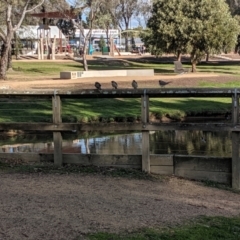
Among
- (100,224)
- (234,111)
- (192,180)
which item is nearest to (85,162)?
(192,180)

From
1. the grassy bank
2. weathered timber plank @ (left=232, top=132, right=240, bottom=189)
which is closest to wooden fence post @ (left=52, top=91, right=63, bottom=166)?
weathered timber plank @ (left=232, top=132, right=240, bottom=189)

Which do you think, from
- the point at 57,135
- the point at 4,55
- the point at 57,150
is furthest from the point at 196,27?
the point at 57,150

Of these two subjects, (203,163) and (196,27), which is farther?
(196,27)

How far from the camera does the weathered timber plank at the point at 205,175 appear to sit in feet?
26.3

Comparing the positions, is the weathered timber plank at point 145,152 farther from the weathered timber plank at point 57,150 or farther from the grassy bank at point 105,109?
the grassy bank at point 105,109

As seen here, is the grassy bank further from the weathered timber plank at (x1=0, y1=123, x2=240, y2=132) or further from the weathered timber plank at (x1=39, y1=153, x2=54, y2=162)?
the weathered timber plank at (x1=0, y1=123, x2=240, y2=132)

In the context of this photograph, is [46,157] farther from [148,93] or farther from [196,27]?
[196,27]

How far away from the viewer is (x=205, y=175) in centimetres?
807

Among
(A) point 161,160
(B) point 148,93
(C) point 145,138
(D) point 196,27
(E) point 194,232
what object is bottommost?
(E) point 194,232

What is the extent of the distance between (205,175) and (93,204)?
2693mm

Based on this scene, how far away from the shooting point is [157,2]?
42375mm

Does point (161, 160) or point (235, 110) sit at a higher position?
point (235, 110)

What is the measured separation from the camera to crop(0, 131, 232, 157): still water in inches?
489

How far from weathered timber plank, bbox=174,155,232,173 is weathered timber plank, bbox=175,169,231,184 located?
0.05m
